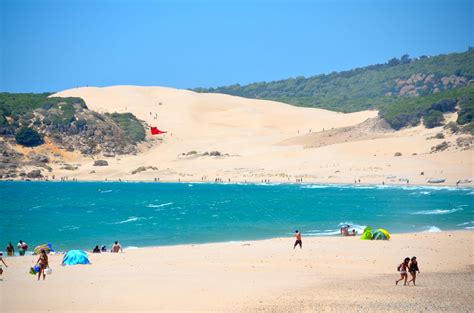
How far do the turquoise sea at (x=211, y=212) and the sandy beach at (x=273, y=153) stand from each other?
7.61 meters

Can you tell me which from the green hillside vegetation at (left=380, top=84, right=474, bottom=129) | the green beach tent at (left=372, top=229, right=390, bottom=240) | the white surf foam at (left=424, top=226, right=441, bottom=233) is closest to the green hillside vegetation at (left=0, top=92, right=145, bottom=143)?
the green hillside vegetation at (left=380, top=84, right=474, bottom=129)

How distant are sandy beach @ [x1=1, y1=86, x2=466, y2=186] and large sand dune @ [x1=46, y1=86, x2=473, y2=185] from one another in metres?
0.13

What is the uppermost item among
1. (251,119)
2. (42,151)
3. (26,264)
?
(251,119)

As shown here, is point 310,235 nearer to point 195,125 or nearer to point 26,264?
point 26,264

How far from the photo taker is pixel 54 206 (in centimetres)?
5681

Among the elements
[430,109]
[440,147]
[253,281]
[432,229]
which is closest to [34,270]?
[253,281]

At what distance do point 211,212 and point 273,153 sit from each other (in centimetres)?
4712

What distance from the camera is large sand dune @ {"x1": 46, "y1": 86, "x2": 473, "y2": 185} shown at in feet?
269

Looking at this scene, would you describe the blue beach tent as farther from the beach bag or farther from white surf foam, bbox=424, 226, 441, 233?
white surf foam, bbox=424, 226, 441, 233

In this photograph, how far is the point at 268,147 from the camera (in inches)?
4139

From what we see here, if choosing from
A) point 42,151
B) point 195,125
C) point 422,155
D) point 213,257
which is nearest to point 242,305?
point 213,257

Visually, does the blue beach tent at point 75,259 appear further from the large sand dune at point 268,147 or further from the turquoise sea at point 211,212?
the large sand dune at point 268,147

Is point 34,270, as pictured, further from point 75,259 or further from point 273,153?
point 273,153

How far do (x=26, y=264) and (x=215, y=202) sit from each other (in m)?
34.6
